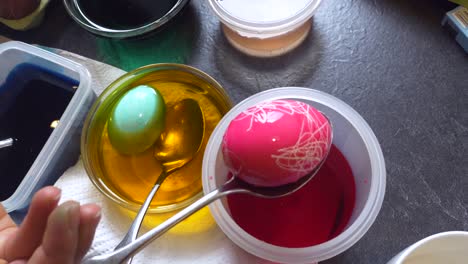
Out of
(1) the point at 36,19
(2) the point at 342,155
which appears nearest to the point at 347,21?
(2) the point at 342,155

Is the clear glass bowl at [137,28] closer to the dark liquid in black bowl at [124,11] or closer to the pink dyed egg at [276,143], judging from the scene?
the dark liquid in black bowl at [124,11]

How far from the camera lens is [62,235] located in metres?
0.37

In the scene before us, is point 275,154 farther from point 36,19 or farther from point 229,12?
point 36,19

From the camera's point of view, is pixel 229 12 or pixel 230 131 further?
pixel 229 12

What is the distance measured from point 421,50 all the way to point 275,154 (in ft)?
1.06

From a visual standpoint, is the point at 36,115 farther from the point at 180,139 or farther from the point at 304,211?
the point at 304,211

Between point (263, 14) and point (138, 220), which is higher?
point (263, 14)

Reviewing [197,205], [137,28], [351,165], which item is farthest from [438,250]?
[137,28]

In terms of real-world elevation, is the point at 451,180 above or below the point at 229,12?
below

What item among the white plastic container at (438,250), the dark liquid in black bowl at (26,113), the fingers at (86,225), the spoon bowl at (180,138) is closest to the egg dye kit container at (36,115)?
the dark liquid in black bowl at (26,113)

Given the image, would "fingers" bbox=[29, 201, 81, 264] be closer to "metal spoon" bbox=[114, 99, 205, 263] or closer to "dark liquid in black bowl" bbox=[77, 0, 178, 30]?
"metal spoon" bbox=[114, 99, 205, 263]

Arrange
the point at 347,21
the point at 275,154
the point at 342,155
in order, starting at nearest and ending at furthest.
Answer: the point at 275,154, the point at 342,155, the point at 347,21

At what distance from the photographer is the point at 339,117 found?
1.80 ft

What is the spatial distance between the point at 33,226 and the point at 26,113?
0.28m
